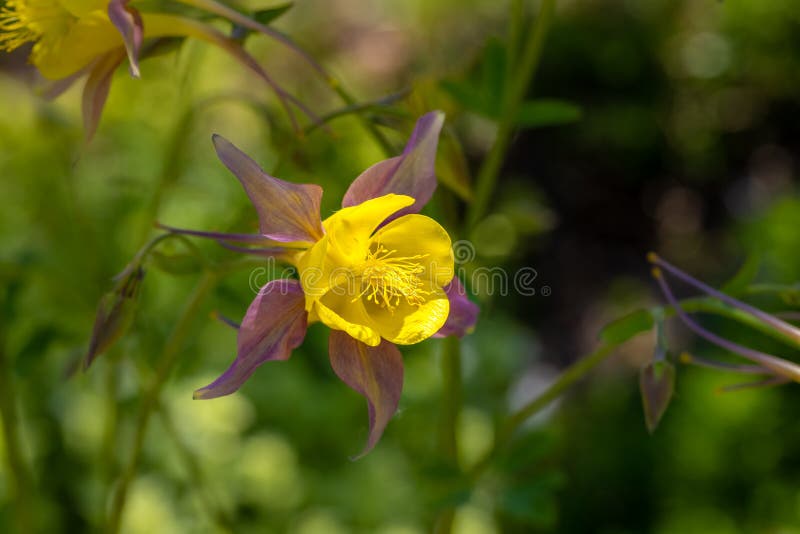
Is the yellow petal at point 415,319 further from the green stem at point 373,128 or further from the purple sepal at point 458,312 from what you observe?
the green stem at point 373,128

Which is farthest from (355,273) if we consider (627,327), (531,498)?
(531,498)

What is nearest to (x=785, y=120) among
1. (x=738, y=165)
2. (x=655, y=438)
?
(x=738, y=165)

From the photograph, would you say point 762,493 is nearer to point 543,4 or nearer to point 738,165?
point 543,4

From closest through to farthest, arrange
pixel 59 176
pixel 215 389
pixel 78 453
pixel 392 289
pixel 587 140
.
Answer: pixel 215 389 < pixel 392 289 < pixel 78 453 < pixel 59 176 < pixel 587 140

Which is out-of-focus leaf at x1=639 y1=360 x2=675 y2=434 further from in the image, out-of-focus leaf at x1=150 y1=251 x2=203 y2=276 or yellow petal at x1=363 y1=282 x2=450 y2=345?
out-of-focus leaf at x1=150 y1=251 x2=203 y2=276

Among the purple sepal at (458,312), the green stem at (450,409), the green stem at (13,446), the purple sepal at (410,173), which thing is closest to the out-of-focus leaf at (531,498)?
the green stem at (450,409)

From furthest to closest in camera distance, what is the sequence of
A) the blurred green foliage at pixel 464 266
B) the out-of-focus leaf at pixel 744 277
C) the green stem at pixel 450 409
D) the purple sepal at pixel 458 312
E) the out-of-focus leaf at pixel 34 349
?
the blurred green foliage at pixel 464 266
the out-of-focus leaf at pixel 34 349
the green stem at pixel 450 409
the out-of-focus leaf at pixel 744 277
the purple sepal at pixel 458 312

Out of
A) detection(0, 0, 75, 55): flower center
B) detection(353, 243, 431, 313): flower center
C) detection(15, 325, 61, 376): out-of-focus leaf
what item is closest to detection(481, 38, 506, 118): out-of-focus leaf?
detection(353, 243, 431, 313): flower center

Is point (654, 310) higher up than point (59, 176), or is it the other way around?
point (654, 310)
